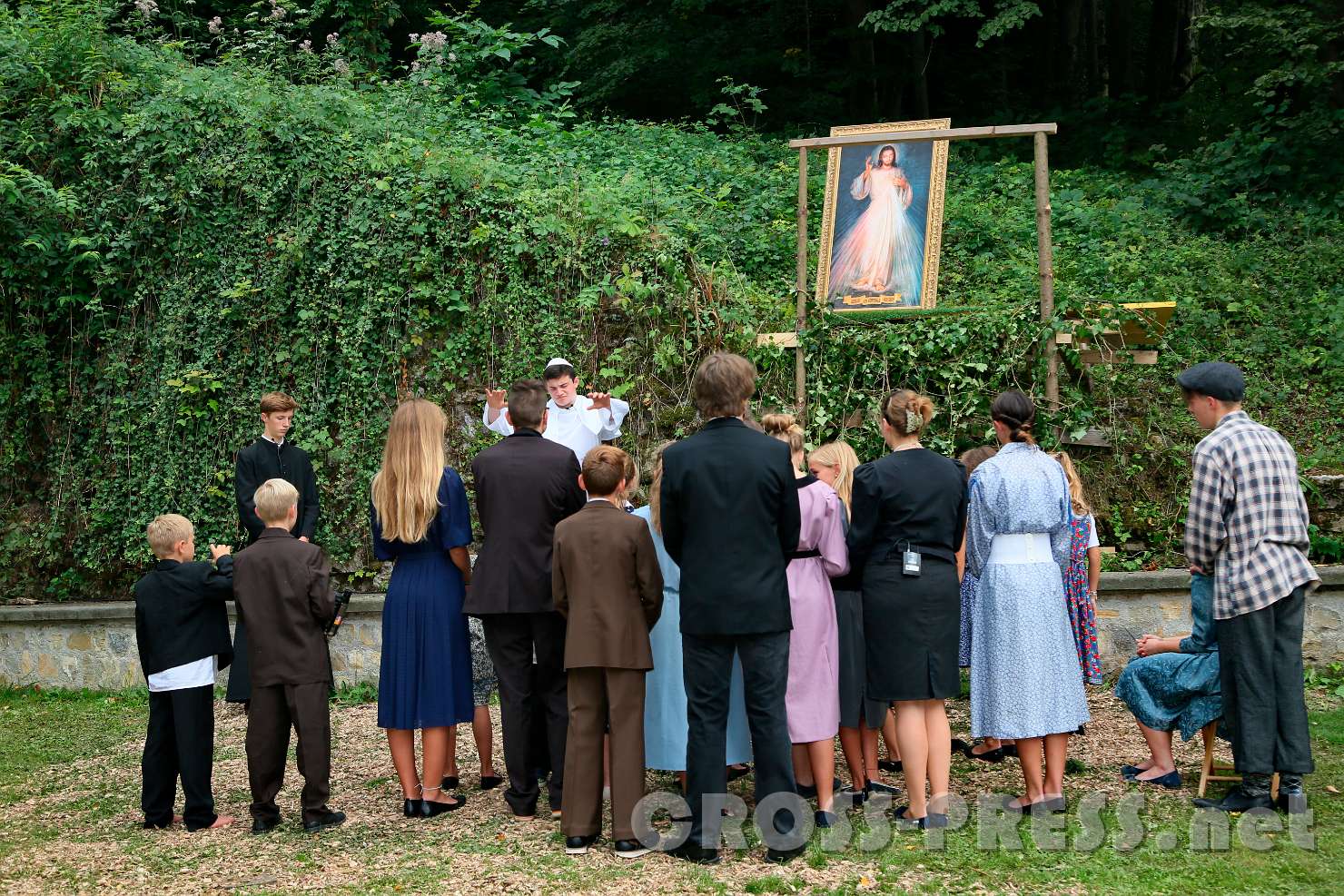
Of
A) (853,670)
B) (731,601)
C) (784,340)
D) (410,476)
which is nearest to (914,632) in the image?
(853,670)

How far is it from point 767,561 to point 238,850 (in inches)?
102

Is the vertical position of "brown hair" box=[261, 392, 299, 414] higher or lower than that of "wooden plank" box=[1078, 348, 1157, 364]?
lower

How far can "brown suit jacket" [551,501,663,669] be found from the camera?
16.3 ft

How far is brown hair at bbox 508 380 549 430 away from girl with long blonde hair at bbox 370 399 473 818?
1.20ft

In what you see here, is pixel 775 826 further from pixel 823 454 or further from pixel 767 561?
pixel 823 454

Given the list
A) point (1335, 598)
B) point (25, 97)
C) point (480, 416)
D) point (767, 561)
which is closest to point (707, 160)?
point (480, 416)

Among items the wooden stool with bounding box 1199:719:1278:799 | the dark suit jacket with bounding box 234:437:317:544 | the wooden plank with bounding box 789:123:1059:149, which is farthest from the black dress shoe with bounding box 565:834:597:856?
the wooden plank with bounding box 789:123:1059:149

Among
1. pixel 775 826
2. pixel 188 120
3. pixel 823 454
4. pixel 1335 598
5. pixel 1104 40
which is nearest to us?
pixel 775 826

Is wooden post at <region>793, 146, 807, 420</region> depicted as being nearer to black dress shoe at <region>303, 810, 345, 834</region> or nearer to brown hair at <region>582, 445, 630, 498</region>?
brown hair at <region>582, 445, 630, 498</region>

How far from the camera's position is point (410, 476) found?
5.55 m

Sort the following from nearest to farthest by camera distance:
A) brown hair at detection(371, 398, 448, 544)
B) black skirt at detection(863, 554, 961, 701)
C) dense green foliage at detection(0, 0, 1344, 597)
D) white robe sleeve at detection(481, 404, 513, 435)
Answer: black skirt at detection(863, 554, 961, 701)
brown hair at detection(371, 398, 448, 544)
white robe sleeve at detection(481, 404, 513, 435)
dense green foliage at detection(0, 0, 1344, 597)

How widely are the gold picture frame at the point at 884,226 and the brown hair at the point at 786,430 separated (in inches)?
115

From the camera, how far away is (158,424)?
9.38 m

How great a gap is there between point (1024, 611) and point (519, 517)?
7.33 ft
